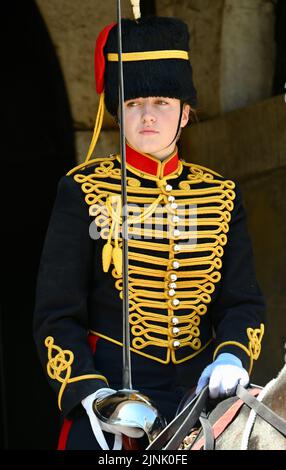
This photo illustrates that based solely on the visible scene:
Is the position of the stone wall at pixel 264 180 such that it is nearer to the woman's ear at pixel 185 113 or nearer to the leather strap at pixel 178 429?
the woman's ear at pixel 185 113

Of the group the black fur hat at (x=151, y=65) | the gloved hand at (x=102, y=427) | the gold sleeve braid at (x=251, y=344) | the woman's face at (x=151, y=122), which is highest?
the black fur hat at (x=151, y=65)

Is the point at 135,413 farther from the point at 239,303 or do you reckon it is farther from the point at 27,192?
the point at 27,192

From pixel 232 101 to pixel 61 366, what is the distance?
6.52 ft

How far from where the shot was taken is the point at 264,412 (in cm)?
253

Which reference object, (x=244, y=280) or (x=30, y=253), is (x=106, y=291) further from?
(x=30, y=253)

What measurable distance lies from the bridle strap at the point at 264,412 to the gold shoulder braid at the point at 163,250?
693 mm

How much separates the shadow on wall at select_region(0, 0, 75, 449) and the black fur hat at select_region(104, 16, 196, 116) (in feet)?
5.22

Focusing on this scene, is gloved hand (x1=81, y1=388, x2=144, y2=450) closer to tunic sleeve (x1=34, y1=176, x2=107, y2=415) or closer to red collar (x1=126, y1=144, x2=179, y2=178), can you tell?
tunic sleeve (x1=34, y1=176, x2=107, y2=415)

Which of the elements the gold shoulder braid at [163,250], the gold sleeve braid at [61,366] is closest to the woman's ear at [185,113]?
the gold shoulder braid at [163,250]

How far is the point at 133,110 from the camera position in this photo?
343 centimetres

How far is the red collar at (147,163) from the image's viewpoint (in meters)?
3.49

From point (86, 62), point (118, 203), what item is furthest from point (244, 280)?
point (86, 62)

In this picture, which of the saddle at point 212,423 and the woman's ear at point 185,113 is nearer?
the saddle at point 212,423

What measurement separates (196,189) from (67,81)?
5.32ft
